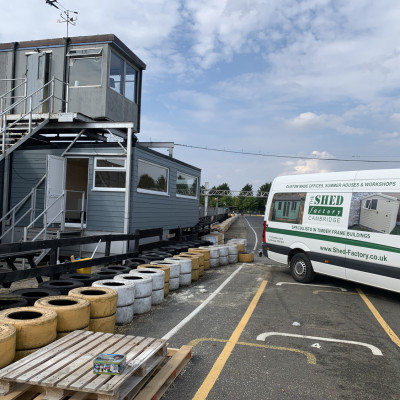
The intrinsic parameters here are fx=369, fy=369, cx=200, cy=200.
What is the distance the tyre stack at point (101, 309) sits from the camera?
502 cm

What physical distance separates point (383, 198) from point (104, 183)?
8.12m

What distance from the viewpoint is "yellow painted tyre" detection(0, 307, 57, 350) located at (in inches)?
148

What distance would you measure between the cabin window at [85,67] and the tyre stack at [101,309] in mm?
9074

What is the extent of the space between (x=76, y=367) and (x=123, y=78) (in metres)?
11.9

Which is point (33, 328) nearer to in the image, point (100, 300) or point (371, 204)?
point (100, 300)

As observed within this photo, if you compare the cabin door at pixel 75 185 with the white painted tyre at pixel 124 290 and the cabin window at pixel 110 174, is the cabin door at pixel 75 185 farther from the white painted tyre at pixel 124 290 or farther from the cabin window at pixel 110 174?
the white painted tyre at pixel 124 290

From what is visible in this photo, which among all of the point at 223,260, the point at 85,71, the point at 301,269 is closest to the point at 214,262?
the point at 223,260

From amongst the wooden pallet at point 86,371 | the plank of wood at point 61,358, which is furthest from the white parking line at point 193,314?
the plank of wood at point 61,358

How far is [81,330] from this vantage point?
173 inches

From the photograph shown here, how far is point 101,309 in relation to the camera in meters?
5.08

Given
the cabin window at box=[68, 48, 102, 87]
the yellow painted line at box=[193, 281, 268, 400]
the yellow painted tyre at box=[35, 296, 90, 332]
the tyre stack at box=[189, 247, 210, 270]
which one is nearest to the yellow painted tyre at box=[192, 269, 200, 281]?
the tyre stack at box=[189, 247, 210, 270]

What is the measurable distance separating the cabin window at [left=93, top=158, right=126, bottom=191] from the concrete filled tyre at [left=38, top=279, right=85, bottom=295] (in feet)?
18.0

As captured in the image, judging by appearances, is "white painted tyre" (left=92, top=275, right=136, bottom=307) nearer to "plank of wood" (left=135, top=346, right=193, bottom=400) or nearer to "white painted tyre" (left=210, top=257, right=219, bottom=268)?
"plank of wood" (left=135, top=346, right=193, bottom=400)

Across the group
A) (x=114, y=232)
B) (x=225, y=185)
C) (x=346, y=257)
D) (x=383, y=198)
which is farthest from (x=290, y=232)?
(x=225, y=185)
